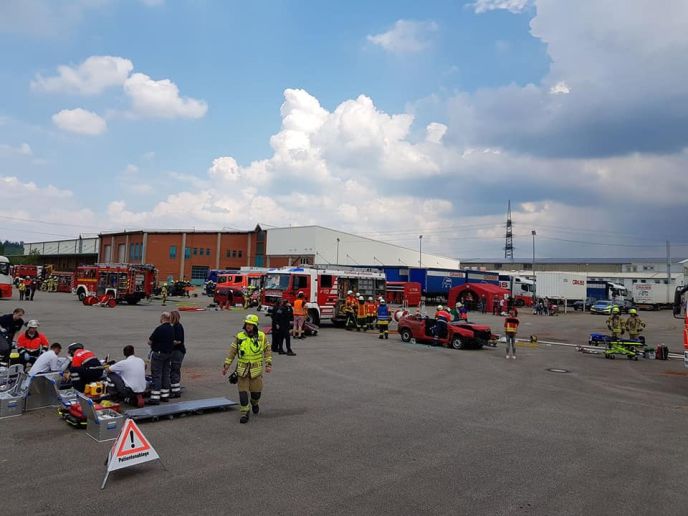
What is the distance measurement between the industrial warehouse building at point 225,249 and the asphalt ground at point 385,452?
193ft

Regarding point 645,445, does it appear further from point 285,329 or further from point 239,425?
point 285,329

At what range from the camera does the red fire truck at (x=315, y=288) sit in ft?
71.4

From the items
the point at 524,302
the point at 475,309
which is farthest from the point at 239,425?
the point at 524,302

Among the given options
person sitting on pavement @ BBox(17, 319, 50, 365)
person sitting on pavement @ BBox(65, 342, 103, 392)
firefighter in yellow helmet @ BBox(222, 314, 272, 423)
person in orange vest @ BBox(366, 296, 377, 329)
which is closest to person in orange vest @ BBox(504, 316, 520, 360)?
person in orange vest @ BBox(366, 296, 377, 329)

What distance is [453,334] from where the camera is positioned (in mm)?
18359

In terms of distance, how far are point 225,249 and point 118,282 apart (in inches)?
1555

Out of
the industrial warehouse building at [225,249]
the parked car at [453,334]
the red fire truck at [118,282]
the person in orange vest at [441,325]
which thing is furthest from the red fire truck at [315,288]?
the industrial warehouse building at [225,249]

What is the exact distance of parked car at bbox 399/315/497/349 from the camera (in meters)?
18.2

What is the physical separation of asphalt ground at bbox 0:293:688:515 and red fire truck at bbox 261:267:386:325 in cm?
961

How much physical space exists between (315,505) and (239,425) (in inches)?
120

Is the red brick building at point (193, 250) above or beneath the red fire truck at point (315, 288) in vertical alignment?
above

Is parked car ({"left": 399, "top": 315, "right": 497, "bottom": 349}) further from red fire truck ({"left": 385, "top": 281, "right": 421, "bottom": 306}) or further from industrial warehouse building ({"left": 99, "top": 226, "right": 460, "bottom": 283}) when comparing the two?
industrial warehouse building ({"left": 99, "top": 226, "right": 460, "bottom": 283})

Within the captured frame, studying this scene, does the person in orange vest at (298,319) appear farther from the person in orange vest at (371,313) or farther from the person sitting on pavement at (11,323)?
the person sitting on pavement at (11,323)

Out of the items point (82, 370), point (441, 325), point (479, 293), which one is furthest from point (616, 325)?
point (479, 293)
